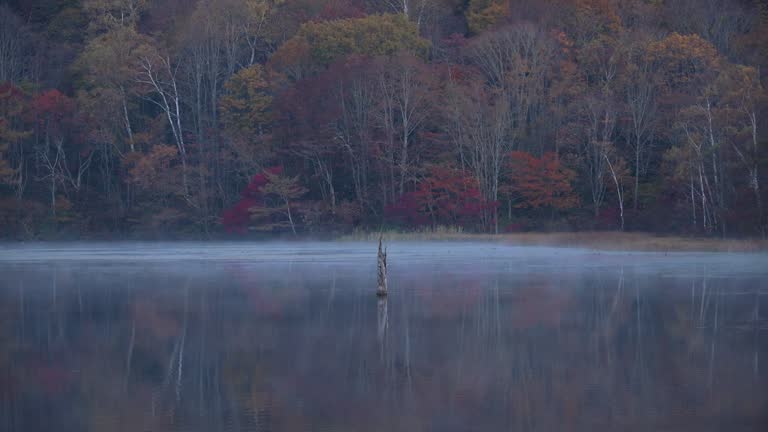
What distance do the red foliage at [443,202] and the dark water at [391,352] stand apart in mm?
21904

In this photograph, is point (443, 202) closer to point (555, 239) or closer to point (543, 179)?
point (543, 179)

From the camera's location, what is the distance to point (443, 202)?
165 feet

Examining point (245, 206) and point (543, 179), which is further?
point (245, 206)

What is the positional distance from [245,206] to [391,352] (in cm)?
4020

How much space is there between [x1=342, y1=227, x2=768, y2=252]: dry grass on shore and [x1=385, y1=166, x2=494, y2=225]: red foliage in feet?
3.08

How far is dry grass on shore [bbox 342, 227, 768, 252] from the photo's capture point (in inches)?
1479

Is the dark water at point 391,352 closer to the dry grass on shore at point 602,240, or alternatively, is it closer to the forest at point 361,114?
the dry grass on shore at point 602,240

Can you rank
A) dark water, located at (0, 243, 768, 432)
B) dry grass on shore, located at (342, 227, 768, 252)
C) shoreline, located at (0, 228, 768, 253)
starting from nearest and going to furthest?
dark water, located at (0, 243, 768, 432)
dry grass on shore, located at (342, 227, 768, 252)
shoreline, located at (0, 228, 768, 253)

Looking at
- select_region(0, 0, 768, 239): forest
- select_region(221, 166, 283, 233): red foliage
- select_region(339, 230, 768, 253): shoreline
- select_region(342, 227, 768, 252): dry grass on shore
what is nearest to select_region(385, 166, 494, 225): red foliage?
select_region(0, 0, 768, 239): forest

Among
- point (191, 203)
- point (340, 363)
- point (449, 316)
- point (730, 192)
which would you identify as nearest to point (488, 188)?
point (730, 192)

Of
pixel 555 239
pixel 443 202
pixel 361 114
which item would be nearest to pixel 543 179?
pixel 555 239

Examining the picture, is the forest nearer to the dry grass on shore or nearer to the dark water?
the dry grass on shore

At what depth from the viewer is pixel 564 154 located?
166 feet

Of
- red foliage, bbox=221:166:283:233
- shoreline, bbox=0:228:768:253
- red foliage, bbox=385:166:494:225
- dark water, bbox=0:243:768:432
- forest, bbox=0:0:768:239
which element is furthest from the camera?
red foliage, bbox=221:166:283:233
